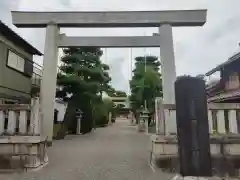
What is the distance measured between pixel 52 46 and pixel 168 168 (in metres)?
6.23

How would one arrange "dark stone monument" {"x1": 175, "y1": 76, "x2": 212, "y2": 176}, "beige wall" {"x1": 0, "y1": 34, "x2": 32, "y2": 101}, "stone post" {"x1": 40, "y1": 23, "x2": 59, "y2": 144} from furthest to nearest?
1. "beige wall" {"x1": 0, "y1": 34, "x2": 32, "y2": 101}
2. "stone post" {"x1": 40, "y1": 23, "x2": 59, "y2": 144}
3. "dark stone monument" {"x1": 175, "y1": 76, "x2": 212, "y2": 176}

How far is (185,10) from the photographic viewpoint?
920 cm

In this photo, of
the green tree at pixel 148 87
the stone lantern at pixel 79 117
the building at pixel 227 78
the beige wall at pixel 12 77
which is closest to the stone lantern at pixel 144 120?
the green tree at pixel 148 87

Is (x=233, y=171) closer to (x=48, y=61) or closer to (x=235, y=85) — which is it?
(x=48, y=61)

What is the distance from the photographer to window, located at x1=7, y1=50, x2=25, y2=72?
39.6 feet

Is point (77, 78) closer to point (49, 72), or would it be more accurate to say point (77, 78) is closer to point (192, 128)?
point (49, 72)

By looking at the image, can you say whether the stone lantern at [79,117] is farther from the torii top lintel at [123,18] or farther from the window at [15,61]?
the torii top lintel at [123,18]

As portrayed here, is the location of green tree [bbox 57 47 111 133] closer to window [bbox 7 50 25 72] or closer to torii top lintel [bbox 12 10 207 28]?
window [bbox 7 50 25 72]

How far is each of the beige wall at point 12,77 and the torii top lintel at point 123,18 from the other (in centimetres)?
264

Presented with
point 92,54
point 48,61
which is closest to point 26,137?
point 48,61

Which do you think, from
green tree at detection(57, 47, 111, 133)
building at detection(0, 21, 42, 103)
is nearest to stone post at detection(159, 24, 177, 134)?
building at detection(0, 21, 42, 103)

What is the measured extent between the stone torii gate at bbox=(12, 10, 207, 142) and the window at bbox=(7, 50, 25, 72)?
10.5ft

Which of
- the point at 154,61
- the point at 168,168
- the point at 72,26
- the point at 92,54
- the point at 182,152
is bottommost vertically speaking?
the point at 168,168

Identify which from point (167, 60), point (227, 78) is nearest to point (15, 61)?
point (167, 60)
